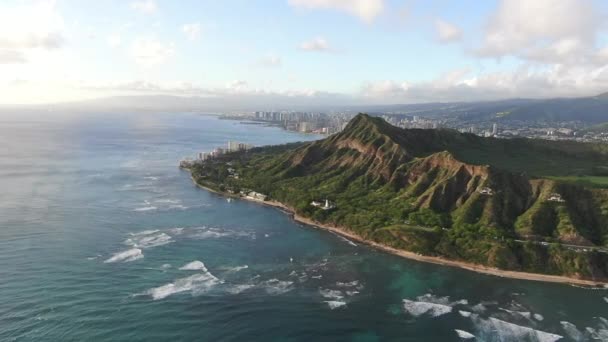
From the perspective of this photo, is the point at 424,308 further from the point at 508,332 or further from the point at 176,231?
the point at 176,231

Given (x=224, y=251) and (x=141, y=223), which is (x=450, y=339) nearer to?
(x=224, y=251)

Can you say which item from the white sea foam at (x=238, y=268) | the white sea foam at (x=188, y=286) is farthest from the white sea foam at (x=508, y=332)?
the white sea foam at (x=188, y=286)

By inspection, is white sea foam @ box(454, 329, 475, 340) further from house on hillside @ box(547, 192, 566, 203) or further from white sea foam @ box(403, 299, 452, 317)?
house on hillside @ box(547, 192, 566, 203)

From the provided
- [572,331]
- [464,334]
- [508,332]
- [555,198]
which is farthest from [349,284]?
[555,198]

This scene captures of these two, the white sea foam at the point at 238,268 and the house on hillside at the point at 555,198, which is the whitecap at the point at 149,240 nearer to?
the white sea foam at the point at 238,268

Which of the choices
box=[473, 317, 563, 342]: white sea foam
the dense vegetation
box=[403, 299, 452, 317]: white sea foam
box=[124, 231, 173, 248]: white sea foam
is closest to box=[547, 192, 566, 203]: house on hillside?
the dense vegetation
